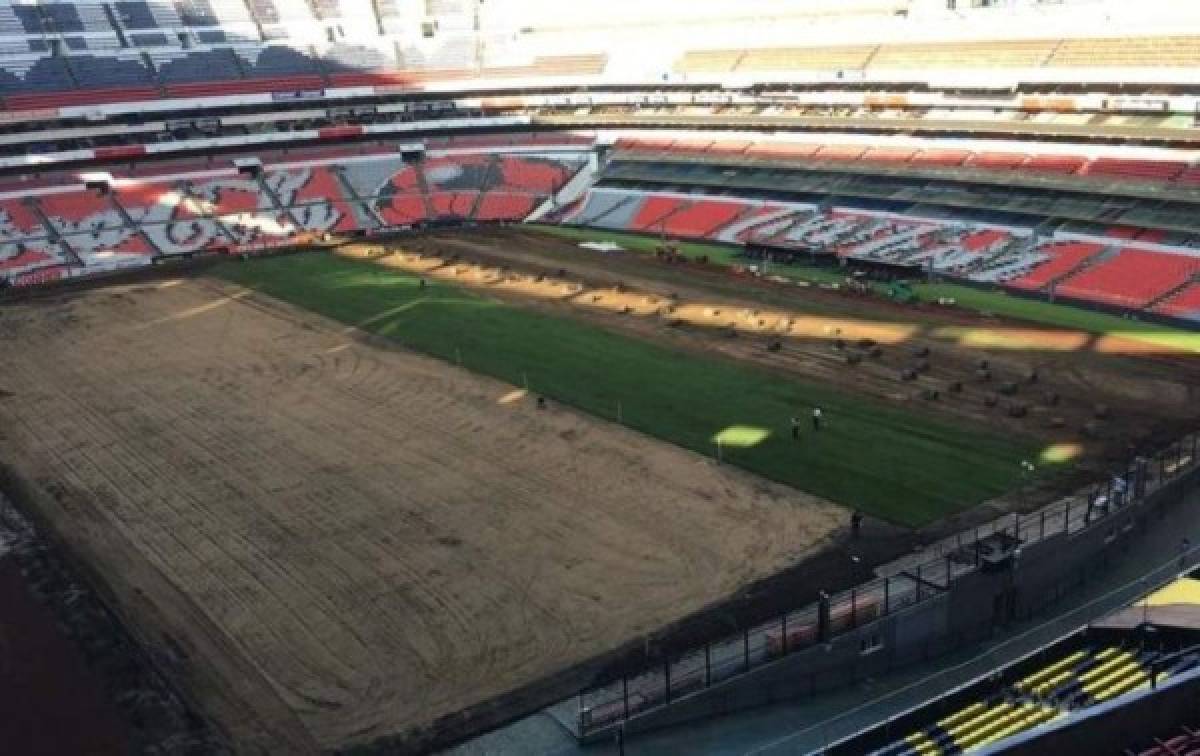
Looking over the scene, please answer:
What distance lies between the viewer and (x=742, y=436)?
119 feet

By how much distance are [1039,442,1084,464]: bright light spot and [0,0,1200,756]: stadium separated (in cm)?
18

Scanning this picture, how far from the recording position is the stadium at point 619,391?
22.6 m

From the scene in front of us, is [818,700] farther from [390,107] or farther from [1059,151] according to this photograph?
[390,107]

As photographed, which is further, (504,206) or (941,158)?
(504,206)

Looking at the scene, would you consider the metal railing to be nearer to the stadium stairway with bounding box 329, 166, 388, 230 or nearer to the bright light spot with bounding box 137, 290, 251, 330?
the bright light spot with bounding box 137, 290, 251, 330

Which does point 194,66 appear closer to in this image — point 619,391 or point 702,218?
point 702,218

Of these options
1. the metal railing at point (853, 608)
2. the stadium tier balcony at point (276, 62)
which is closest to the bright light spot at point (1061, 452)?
the metal railing at point (853, 608)

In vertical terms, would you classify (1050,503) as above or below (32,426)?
below

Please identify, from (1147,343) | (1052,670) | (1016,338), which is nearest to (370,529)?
(1052,670)

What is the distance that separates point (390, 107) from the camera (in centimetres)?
9975

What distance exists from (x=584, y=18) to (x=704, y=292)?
6019 cm

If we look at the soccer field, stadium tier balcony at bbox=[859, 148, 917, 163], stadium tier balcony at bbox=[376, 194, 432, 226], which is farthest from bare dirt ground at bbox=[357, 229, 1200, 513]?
stadium tier balcony at bbox=[859, 148, 917, 163]

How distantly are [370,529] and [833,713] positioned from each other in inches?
583

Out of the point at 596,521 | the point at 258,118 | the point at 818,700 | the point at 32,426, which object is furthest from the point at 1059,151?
the point at 258,118
